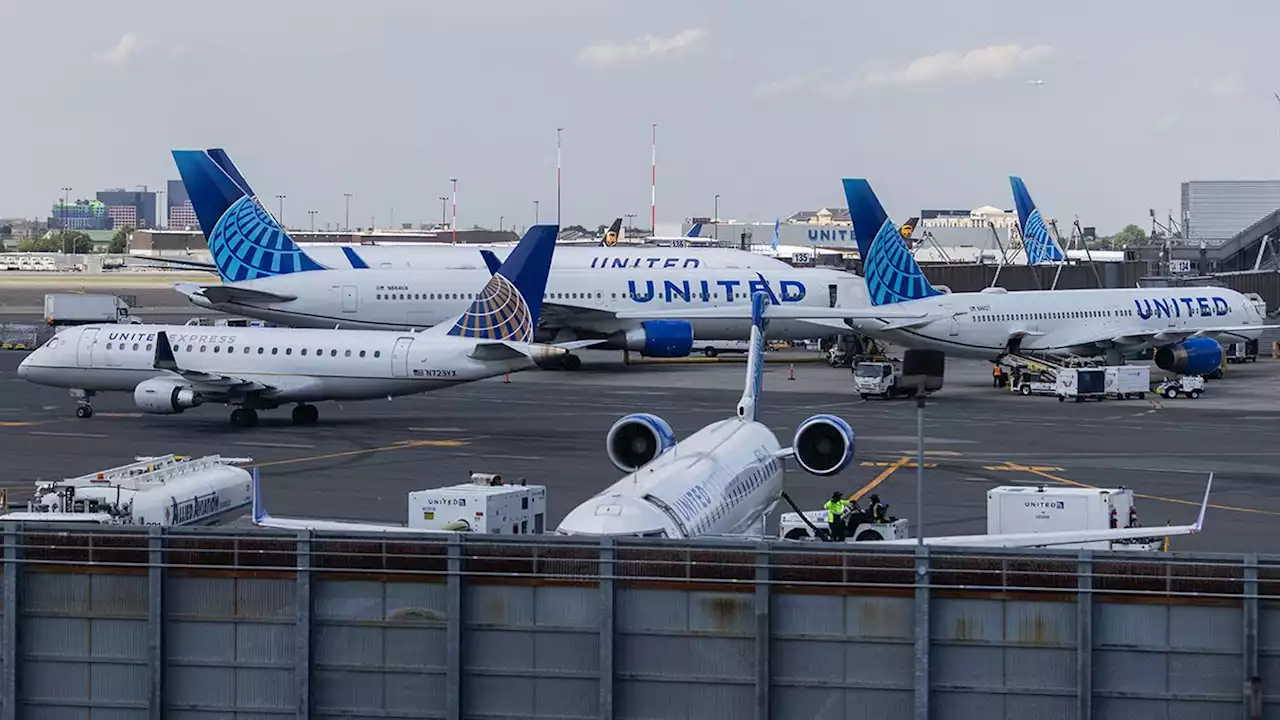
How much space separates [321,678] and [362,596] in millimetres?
1063

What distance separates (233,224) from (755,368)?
51209mm

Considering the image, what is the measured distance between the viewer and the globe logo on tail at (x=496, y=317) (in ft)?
185

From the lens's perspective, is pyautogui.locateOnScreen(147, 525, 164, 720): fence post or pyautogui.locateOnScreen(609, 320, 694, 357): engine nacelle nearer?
pyautogui.locateOnScreen(147, 525, 164, 720): fence post

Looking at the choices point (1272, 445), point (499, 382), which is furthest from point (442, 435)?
point (1272, 445)

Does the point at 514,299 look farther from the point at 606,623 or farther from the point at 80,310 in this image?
the point at 80,310

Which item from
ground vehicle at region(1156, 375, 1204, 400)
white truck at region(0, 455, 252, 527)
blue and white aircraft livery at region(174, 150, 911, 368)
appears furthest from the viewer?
blue and white aircraft livery at region(174, 150, 911, 368)

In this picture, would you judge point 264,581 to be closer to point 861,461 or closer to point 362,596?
point 362,596

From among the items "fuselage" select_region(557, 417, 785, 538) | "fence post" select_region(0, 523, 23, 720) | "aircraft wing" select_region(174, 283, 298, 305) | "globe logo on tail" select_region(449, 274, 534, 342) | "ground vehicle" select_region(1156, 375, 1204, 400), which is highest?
"aircraft wing" select_region(174, 283, 298, 305)

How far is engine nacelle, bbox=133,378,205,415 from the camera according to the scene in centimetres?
5584

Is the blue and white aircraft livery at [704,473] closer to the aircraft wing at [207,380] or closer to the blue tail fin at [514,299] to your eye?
the blue tail fin at [514,299]

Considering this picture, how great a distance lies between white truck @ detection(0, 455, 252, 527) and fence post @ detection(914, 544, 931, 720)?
14.3 meters

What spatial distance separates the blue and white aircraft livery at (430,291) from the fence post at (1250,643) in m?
61.5

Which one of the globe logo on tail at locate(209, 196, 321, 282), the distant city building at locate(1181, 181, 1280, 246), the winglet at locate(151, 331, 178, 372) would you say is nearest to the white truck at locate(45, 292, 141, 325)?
the globe logo on tail at locate(209, 196, 321, 282)

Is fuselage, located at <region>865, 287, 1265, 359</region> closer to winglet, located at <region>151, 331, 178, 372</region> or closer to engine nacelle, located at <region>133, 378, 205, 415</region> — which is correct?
winglet, located at <region>151, 331, 178, 372</region>
